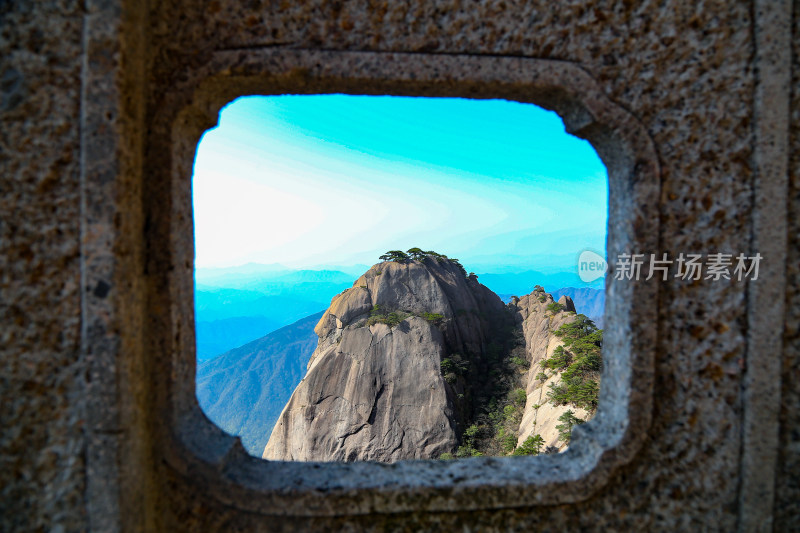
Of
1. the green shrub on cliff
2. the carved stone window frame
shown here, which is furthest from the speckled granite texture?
the green shrub on cliff

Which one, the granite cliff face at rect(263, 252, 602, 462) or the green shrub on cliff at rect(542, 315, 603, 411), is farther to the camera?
the granite cliff face at rect(263, 252, 602, 462)

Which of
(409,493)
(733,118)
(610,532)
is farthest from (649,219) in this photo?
(409,493)

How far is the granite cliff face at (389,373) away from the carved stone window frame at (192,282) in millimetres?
14664

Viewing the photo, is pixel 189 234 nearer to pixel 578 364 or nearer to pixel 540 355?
pixel 578 364

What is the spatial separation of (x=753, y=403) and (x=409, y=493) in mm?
1378

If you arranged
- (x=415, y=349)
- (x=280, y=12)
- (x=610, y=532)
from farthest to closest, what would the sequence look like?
1. (x=415, y=349)
2. (x=610, y=532)
3. (x=280, y=12)

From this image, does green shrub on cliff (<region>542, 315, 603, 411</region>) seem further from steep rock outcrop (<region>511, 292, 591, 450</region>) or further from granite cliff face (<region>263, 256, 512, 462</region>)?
granite cliff face (<region>263, 256, 512, 462</region>)

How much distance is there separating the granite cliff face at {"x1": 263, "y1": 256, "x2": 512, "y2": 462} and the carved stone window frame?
1466 cm

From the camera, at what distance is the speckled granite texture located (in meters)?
1.28

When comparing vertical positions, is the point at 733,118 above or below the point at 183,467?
above

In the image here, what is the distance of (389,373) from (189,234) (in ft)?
52.8

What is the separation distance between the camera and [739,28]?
1.51 meters

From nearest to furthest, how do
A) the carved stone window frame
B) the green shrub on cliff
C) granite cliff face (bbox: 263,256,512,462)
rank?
the carved stone window frame → the green shrub on cliff → granite cliff face (bbox: 263,256,512,462)

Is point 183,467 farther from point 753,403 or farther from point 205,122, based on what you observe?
point 753,403
